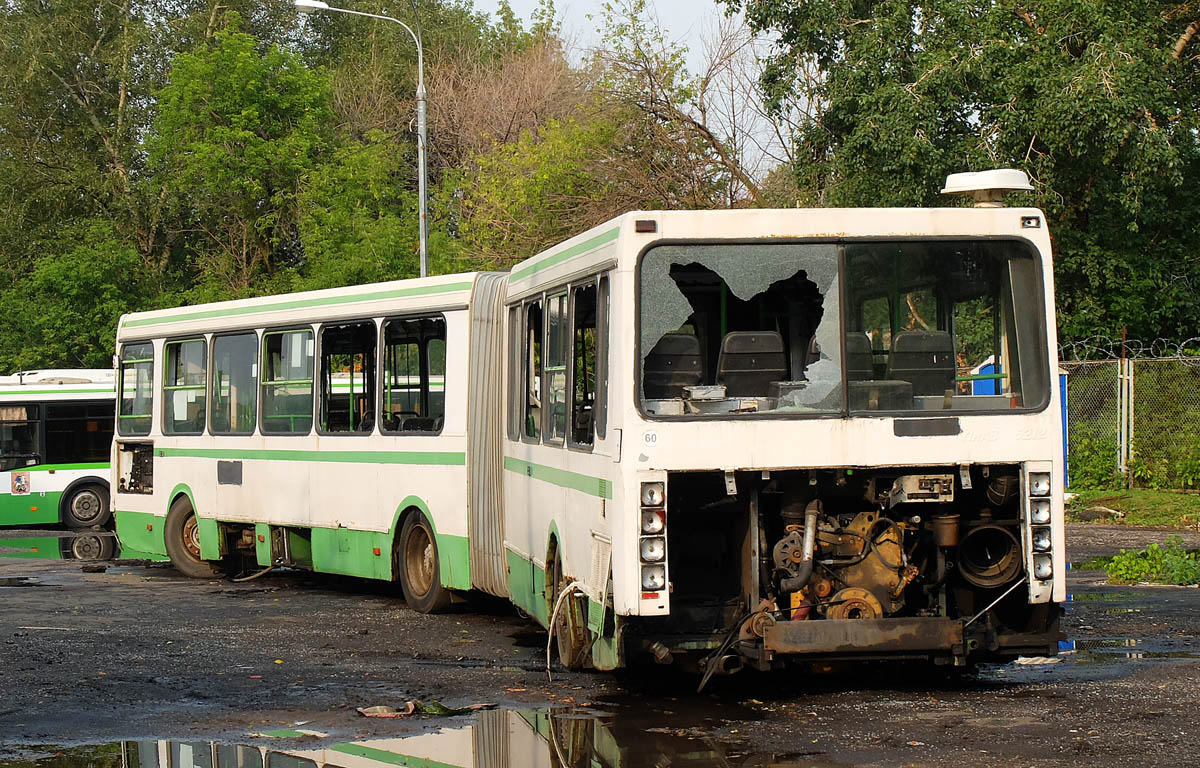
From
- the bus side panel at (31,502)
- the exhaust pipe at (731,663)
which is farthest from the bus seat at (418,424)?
the bus side panel at (31,502)

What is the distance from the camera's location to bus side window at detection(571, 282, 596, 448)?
990cm

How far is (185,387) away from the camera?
18.5 meters

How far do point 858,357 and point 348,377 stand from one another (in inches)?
295

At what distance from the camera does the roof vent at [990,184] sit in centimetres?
998

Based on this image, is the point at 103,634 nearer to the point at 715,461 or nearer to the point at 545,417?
the point at 545,417

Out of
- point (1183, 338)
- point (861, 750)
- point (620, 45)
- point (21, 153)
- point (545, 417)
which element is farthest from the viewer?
point (21, 153)

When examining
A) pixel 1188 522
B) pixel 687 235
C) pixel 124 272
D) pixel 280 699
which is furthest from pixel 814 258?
pixel 124 272

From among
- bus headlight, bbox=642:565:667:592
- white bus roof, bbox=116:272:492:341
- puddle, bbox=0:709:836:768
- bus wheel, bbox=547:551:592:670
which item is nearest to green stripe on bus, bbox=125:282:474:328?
white bus roof, bbox=116:272:492:341

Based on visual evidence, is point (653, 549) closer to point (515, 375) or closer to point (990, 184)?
point (990, 184)

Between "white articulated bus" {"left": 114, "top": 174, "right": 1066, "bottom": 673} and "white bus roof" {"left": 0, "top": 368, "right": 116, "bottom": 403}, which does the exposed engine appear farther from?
"white bus roof" {"left": 0, "top": 368, "right": 116, "bottom": 403}

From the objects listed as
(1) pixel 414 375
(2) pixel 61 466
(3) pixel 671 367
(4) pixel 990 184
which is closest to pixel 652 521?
(3) pixel 671 367

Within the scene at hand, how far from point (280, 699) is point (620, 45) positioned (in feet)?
75.5

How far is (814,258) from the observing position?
9328mm

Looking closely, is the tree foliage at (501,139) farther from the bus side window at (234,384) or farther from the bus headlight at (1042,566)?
the bus headlight at (1042,566)
